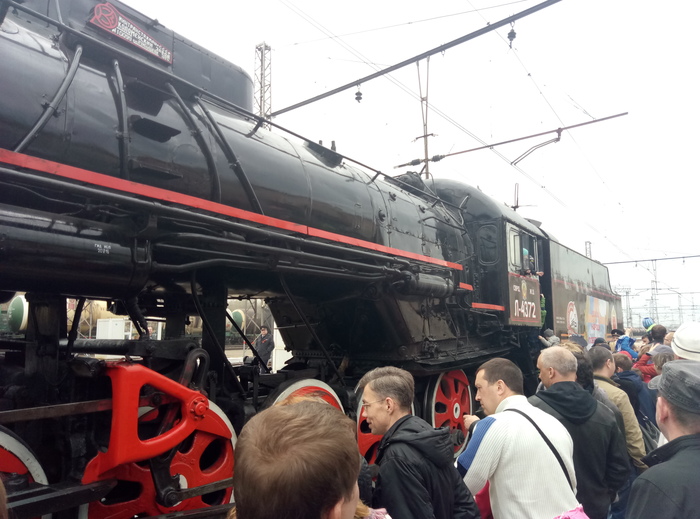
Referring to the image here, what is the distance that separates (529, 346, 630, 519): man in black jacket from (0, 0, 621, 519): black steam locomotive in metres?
1.70

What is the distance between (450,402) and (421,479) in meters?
3.97

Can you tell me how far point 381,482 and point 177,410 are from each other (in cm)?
135

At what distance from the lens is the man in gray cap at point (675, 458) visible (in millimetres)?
1362

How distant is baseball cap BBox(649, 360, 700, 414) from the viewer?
61.0 inches

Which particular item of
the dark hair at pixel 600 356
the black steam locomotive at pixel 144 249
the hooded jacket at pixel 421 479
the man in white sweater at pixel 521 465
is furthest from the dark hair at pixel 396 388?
the dark hair at pixel 600 356

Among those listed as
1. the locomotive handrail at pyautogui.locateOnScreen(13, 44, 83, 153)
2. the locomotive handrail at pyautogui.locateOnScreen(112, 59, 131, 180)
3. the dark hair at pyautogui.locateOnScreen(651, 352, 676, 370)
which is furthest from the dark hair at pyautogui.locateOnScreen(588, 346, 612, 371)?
the locomotive handrail at pyautogui.locateOnScreen(13, 44, 83, 153)

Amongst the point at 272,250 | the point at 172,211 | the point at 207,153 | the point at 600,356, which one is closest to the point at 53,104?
the point at 172,211

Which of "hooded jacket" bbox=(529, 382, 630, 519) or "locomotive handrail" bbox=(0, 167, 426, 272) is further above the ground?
"locomotive handrail" bbox=(0, 167, 426, 272)

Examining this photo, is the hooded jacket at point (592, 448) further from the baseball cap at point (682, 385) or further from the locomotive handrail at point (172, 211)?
the locomotive handrail at point (172, 211)

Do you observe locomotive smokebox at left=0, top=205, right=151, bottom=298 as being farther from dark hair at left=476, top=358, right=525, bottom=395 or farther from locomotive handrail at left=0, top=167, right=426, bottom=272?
dark hair at left=476, top=358, right=525, bottom=395

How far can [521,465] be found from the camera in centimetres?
207

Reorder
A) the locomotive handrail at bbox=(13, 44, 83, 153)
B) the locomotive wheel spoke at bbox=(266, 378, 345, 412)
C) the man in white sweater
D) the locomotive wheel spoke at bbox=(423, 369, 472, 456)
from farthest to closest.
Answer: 1. the locomotive wheel spoke at bbox=(423, 369, 472, 456)
2. the locomotive wheel spoke at bbox=(266, 378, 345, 412)
3. the locomotive handrail at bbox=(13, 44, 83, 153)
4. the man in white sweater

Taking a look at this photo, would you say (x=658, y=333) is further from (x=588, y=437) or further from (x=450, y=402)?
(x=588, y=437)

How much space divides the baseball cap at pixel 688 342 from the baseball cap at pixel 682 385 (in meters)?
0.93
